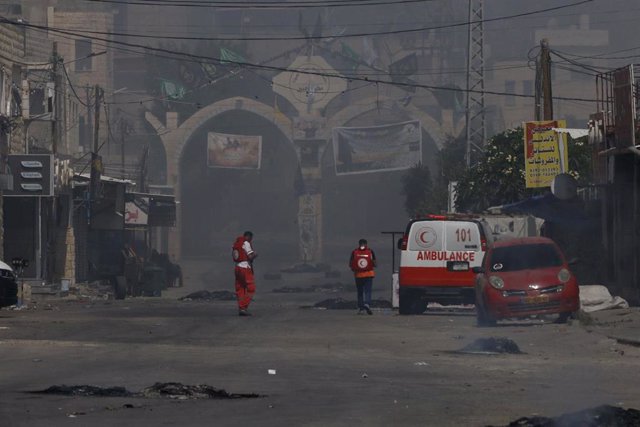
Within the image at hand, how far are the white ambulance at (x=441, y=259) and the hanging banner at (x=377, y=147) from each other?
59.3 meters

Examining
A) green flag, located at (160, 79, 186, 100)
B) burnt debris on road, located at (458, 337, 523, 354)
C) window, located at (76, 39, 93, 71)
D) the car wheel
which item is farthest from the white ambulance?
Answer: window, located at (76, 39, 93, 71)

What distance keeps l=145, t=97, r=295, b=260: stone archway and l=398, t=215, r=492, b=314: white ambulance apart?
63805 mm

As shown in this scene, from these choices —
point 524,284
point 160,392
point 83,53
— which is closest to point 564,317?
point 524,284

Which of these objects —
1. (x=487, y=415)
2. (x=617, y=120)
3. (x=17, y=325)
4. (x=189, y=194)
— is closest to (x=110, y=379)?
(x=487, y=415)

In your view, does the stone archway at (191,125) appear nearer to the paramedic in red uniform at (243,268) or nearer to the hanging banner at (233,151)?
the hanging banner at (233,151)

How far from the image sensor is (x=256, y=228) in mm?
104562

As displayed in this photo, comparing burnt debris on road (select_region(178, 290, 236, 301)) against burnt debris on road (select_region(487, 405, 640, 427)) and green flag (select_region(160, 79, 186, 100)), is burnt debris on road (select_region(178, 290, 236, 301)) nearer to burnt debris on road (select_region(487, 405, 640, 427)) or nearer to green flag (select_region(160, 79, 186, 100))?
burnt debris on road (select_region(487, 405, 640, 427))

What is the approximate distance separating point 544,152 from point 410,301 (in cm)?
967

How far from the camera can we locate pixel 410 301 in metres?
28.3

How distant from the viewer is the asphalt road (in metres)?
10.8

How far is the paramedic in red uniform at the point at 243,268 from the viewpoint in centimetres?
2648

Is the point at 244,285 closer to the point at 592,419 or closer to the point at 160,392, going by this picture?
the point at 160,392

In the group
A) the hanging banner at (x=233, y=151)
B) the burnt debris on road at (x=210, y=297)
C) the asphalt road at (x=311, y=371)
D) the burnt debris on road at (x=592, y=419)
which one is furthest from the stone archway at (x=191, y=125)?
the burnt debris on road at (x=592, y=419)

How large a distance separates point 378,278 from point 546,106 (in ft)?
117
